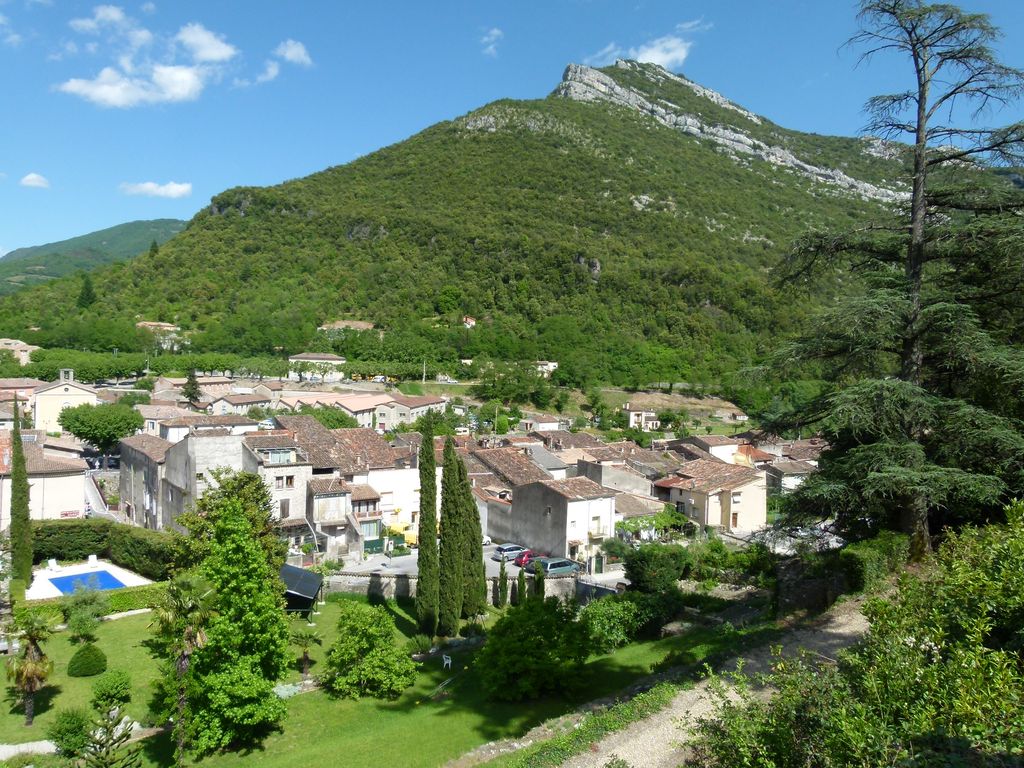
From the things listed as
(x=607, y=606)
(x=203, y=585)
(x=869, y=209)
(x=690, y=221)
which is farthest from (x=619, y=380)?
(x=869, y=209)

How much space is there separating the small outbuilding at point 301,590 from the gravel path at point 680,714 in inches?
646

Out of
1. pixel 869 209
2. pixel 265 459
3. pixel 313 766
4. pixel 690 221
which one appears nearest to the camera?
pixel 313 766

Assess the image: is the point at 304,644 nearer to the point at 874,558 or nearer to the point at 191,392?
the point at 874,558

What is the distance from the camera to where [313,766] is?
12.9 m

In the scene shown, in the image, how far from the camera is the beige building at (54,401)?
57562mm

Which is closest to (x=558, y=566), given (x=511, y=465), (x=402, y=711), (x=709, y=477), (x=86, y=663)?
(x=511, y=465)

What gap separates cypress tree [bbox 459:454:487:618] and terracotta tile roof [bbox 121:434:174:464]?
18.0 metres

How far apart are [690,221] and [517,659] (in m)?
133

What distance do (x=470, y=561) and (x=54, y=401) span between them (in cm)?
5242

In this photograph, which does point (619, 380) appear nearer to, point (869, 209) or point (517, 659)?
point (517, 659)

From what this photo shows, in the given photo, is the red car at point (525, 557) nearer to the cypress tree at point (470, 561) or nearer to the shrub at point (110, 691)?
the cypress tree at point (470, 561)

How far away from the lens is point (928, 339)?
10.8m

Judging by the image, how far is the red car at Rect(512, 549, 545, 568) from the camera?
30.2 metres

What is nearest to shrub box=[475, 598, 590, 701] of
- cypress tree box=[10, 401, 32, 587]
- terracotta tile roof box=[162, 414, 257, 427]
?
cypress tree box=[10, 401, 32, 587]
